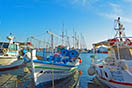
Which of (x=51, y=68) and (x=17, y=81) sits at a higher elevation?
(x=51, y=68)

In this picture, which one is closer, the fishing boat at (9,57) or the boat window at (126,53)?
the boat window at (126,53)

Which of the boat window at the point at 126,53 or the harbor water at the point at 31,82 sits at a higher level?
the boat window at the point at 126,53

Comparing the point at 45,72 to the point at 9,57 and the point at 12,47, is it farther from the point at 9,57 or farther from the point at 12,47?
the point at 12,47

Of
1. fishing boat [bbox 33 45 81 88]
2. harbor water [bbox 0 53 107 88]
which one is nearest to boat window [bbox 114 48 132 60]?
harbor water [bbox 0 53 107 88]

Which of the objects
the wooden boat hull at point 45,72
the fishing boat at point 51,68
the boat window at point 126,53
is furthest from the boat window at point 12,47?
the boat window at point 126,53

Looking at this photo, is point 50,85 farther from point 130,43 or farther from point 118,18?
point 118,18

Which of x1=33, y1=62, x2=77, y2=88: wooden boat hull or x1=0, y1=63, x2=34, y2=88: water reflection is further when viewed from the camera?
x1=0, y1=63, x2=34, y2=88: water reflection

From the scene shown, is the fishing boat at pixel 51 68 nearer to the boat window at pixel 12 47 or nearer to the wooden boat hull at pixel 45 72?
the wooden boat hull at pixel 45 72

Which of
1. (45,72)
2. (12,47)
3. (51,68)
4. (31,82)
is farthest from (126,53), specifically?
(12,47)

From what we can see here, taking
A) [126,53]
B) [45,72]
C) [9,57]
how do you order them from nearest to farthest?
[126,53] < [45,72] < [9,57]

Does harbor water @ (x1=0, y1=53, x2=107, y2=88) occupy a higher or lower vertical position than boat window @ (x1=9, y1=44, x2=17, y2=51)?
lower

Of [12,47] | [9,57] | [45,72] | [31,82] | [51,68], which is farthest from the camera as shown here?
[12,47]

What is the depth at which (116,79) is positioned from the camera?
7594 millimetres

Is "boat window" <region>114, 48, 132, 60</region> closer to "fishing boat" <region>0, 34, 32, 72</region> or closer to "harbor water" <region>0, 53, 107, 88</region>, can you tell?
"harbor water" <region>0, 53, 107, 88</region>
